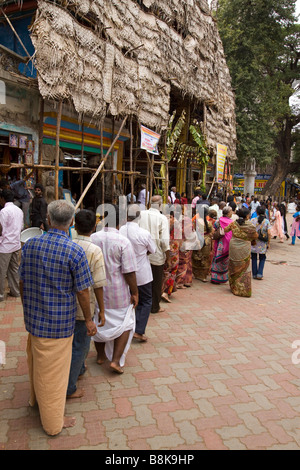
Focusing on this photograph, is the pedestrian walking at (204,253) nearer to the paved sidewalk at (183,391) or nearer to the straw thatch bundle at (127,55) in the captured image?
the paved sidewalk at (183,391)

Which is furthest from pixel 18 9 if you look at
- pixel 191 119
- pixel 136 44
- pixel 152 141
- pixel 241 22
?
pixel 241 22

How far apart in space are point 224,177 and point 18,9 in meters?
10.4

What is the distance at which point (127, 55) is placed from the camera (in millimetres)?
8477

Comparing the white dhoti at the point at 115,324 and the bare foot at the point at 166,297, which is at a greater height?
the white dhoti at the point at 115,324

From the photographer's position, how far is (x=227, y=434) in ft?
9.39

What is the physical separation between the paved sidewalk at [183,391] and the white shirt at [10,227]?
2.83 feet

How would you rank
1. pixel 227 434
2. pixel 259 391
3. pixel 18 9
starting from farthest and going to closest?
pixel 18 9 → pixel 259 391 → pixel 227 434

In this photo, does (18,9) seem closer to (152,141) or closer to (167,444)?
(152,141)

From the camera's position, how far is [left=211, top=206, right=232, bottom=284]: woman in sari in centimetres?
741

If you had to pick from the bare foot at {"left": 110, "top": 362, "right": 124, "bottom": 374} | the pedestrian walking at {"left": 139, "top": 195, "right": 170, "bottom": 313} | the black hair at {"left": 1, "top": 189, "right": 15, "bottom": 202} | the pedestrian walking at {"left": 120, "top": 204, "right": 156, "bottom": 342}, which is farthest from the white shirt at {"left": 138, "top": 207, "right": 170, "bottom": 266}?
the black hair at {"left": 1, "top": 189, "right": 15, "bottom": 202}

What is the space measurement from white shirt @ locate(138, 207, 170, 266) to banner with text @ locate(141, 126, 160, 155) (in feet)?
13.4

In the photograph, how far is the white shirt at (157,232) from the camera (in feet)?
16.9

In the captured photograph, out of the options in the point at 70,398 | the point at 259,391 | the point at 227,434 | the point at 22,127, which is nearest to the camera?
the point at 227,434

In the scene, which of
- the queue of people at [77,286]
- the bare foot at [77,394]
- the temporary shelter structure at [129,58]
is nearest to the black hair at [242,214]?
the queue of people at [77,286]
